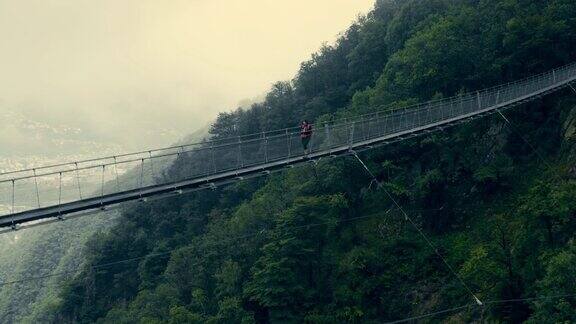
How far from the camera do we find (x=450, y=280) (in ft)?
105

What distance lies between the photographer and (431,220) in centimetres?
3741

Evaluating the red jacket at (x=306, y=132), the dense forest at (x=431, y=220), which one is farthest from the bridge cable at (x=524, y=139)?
the red jacket at (x=306, y=132)

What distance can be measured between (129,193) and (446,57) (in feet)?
94.6

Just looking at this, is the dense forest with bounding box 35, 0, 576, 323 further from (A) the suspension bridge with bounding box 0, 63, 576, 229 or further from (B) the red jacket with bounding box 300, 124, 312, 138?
(B) the red jacket with bounding box 300, 124, 312, 138

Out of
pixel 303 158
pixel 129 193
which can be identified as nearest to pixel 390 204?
pixel 303 158

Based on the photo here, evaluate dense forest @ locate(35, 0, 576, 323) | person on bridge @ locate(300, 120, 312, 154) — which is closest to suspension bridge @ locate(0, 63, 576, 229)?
person on bridge @ locate(300, 120, 312, 154)

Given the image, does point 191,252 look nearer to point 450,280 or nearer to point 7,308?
point 450,280

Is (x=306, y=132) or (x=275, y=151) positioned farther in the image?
(x=275, y=151)

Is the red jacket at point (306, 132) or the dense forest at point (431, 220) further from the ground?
the red jacket at point (306, 132)

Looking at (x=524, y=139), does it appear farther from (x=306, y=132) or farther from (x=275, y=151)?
(x=275, y=151)

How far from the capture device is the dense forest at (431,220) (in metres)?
27.4

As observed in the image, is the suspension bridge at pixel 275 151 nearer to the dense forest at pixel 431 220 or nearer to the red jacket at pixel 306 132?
the red jacket at pixel 306 132

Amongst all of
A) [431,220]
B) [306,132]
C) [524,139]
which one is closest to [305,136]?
[306,132]

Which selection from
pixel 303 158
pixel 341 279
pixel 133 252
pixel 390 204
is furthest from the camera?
pixel 133 252
